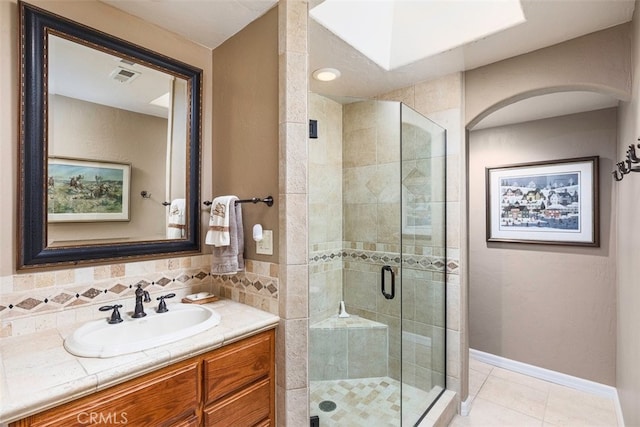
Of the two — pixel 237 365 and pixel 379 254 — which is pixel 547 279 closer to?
pixel 379 254

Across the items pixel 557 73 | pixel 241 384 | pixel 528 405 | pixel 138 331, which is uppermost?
pixel 557 73

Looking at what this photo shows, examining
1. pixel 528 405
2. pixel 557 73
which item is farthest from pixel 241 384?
pixel 557 73

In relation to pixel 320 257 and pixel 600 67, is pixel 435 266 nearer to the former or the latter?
pixel 320 257

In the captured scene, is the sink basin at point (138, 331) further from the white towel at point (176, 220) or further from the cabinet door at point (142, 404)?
the white towel at point (176, 220)

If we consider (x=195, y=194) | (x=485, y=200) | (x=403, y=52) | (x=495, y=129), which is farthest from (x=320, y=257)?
(x=495, y=129)

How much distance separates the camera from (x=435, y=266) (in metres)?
2.32

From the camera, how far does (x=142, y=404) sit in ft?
3.45

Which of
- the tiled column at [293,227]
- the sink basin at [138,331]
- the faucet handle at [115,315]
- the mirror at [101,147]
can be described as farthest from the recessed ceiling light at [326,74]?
the faucet handle at [115,315]

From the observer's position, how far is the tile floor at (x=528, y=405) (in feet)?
7.27

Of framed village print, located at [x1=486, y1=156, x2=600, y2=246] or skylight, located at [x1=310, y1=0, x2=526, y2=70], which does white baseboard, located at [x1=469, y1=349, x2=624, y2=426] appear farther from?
skylight, located at [x1=310, y1=0, x2=526, y2=70]

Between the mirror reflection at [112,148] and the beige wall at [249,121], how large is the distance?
0.22 metres

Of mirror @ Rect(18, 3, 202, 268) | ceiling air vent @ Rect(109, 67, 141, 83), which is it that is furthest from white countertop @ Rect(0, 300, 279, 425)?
ceiling air vent @ Rect(109, 67, 141, 83)

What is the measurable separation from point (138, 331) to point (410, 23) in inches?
93.3

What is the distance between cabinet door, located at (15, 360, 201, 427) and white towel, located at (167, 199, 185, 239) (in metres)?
0.82
